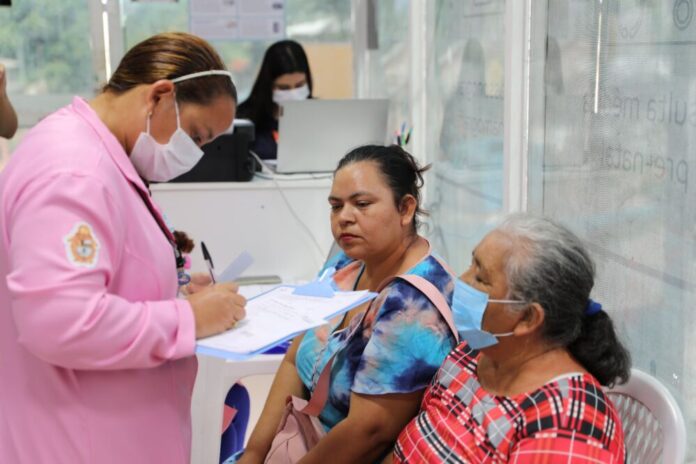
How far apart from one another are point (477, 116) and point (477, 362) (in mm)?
1326

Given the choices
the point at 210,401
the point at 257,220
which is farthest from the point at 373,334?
the point at 257,220

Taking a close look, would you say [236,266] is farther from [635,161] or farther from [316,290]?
[635,161]

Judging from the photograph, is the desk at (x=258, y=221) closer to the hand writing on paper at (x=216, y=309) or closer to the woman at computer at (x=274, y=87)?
the woman at computer at (x=274, y=87)

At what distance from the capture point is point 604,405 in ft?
4.17

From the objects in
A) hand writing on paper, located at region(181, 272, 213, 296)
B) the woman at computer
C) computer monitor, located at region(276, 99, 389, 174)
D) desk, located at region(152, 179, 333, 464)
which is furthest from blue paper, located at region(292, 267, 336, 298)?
the woman at computer

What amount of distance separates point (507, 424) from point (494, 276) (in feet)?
0.85

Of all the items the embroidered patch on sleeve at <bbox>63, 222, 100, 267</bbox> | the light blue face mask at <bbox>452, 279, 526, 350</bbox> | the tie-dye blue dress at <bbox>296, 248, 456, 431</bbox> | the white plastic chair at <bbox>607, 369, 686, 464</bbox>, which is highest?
the embroidered patch on sleeve at <bbox>63, 222, 100, 267</bbox>

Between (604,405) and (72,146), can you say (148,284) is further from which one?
(604,405)

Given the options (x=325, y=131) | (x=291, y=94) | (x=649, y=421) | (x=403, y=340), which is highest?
(x=291, y=94)

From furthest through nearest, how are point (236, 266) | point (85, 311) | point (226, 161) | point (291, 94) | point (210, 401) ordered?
point (291, 94) → point (226, 161) → point (210, 401) → point (236, 266) → point (85, 311)

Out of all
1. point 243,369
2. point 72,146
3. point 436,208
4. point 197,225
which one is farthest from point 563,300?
point 197,225

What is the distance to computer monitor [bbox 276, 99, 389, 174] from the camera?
339cm

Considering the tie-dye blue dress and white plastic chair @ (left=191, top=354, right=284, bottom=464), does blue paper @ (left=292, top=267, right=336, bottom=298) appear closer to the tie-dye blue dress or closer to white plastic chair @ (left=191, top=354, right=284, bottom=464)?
the tie-dye blue dress

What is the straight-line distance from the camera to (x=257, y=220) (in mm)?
3350
